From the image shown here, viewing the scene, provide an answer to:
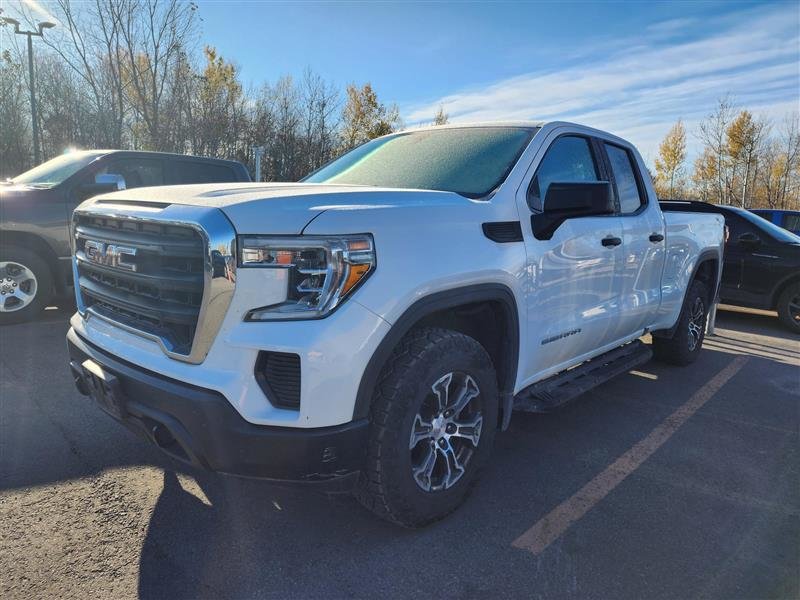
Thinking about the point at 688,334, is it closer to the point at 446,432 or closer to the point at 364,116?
the point at 446,432

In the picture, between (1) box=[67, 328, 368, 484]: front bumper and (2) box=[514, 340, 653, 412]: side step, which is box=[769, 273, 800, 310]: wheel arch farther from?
(1) box=[67, 328, 368, 484]: front bumper

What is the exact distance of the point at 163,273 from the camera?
2.39 meters

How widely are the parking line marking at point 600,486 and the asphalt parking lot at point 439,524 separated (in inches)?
0.5

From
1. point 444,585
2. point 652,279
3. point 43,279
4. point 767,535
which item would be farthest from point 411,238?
point 43,279

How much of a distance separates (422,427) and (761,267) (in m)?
7.94

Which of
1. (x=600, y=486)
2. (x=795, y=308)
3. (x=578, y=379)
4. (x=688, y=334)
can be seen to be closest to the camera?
(x=600, y=486)

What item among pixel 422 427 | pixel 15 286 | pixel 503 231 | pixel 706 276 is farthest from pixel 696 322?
pixel 15 286

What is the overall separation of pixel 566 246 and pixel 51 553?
298 centimetres

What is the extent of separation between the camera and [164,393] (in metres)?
2.25

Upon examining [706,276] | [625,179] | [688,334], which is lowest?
[688,334]

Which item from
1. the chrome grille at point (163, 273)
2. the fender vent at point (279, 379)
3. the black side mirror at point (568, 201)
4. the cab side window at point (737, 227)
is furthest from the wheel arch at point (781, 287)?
the chrome grille at point (163, 273)

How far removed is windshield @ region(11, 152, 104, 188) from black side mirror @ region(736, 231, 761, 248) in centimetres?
897

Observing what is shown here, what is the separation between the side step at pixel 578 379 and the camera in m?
3.32

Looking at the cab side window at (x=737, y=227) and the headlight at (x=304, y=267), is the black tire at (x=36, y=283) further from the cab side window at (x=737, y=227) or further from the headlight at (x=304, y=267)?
the cab side window at (x=737, y=227)
